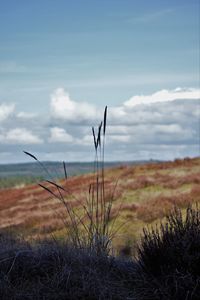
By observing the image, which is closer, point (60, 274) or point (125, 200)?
point (60, 274)

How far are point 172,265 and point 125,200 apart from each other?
→ 16268 millimetres

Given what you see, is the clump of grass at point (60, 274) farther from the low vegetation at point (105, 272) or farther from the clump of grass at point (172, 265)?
the clump of grass at point (172, 265)

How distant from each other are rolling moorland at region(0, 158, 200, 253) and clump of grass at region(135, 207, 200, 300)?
5086mm

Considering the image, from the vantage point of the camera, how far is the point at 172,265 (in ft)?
18.8

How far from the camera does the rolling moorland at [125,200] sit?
667 inches

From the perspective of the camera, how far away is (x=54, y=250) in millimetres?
6074

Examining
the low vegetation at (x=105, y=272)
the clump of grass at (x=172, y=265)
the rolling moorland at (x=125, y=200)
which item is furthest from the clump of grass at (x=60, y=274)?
the rolling moorland at (x=125, y=200)

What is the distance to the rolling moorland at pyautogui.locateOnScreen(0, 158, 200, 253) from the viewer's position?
55.6ft

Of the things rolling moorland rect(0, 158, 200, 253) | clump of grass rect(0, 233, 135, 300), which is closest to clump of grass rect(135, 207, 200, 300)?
clump of grass rect(0, 233, 135, 300)

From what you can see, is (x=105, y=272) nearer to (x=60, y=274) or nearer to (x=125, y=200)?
(x=60, y=274)

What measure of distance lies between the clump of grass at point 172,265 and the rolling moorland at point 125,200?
16.7 feet

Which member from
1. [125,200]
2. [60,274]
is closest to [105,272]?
[60,274]

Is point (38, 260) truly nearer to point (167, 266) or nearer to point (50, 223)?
point (167, 266)

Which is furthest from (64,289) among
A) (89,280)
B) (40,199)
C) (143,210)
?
(40,199)
